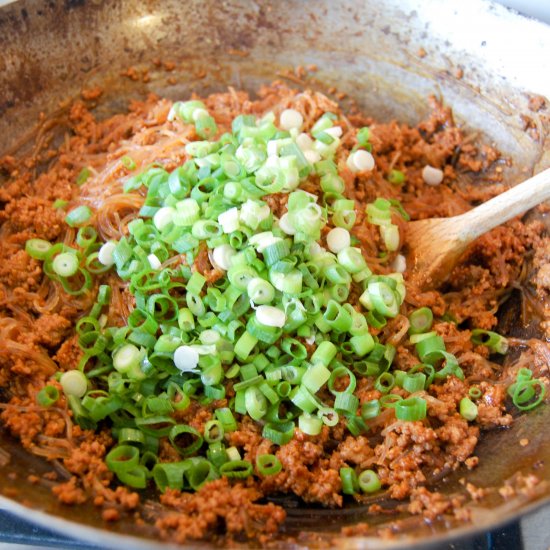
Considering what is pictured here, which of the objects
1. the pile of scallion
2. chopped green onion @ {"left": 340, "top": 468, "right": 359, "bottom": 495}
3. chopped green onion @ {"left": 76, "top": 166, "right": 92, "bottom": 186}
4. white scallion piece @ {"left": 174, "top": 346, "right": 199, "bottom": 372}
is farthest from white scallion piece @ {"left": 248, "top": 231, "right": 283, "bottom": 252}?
chopped green onion @ {"left": 76, "top": 166, "right": 92, "bottom": 186}

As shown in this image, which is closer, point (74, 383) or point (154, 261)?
point (74, 383)

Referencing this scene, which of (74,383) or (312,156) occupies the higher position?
(312,156)

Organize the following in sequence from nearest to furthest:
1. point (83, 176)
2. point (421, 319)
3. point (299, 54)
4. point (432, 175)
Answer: point (421, 319) → point (83, 176) → point (432, 175) → point (299, 54)

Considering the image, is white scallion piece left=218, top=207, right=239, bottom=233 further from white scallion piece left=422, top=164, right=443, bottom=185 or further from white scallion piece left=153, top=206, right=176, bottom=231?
white scallion piece left=422, top=164, right=443, bottom=185

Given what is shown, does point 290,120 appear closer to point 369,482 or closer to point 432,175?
point 432,175

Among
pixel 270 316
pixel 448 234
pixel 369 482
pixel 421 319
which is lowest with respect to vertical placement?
pixel 369 482

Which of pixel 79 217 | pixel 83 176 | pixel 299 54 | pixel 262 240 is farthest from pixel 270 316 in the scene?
pixel 299 54

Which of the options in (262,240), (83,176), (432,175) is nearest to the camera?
(262,240)

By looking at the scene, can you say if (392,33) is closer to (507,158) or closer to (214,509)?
A: (507,158)
